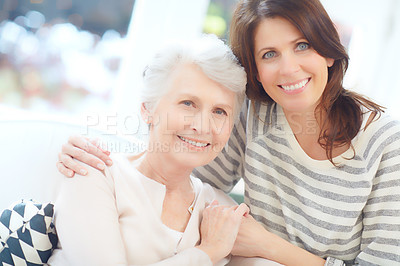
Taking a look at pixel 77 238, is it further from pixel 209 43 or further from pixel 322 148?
pixel 322 148

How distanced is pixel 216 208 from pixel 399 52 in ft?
7.75

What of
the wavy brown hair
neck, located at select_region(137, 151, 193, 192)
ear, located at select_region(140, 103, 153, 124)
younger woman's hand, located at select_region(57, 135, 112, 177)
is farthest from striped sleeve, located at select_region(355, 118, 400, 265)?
younger woman's hand, located at select_region(57, 135, 112, 177)

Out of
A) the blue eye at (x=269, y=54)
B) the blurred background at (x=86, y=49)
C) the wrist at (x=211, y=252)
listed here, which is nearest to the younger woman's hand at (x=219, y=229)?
the wrist at (x=211, y=252)

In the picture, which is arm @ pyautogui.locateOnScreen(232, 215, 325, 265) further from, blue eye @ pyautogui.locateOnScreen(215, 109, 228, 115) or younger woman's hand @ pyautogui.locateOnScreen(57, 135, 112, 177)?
younger woman's hand @ pyautogui.locateOnScreen(57, 135, 112, 177)

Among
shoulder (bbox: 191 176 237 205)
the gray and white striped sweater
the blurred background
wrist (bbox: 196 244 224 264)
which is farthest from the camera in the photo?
the blurred background

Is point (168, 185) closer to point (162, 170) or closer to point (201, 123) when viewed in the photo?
point (162, 170)

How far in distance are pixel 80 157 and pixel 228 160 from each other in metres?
0.69

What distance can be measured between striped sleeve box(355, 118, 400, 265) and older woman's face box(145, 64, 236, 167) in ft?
1.89

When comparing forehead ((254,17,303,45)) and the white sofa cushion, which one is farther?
the white sofa cushion

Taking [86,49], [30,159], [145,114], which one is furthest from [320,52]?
[86,49]

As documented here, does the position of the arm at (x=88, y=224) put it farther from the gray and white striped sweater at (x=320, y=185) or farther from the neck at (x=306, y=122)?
the neck at (x=306, y=122)

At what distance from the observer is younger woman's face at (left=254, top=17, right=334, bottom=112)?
154cm

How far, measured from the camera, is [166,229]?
144 cm

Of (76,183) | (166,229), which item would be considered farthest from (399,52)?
(76,183)
